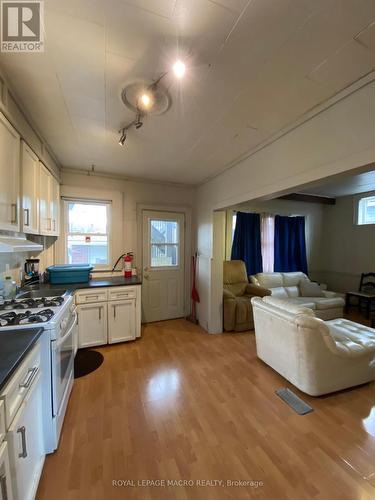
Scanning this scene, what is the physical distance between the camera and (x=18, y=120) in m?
1.65

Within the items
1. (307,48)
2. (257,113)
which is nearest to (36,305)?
(257,113)

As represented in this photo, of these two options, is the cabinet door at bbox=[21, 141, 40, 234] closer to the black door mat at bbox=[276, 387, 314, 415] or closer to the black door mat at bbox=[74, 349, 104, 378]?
the black door mat at bbox=[74, 349, 104, 378]

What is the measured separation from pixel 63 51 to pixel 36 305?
70.6 inches

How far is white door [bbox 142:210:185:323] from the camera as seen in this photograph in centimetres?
375

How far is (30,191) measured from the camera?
1.90 metres

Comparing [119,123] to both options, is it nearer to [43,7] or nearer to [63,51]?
[63,51]

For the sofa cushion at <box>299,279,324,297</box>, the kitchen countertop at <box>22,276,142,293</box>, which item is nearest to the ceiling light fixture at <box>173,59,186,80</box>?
the kitchen countertop at <box>22,276,142,293</box>

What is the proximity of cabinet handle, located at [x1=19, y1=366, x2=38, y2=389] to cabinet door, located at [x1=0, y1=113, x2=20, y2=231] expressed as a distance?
939 millimetres

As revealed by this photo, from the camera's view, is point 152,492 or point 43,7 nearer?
point 43,7

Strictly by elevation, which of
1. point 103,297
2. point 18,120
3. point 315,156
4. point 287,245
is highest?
point 18,120

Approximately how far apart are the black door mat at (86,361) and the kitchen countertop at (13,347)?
1354mm

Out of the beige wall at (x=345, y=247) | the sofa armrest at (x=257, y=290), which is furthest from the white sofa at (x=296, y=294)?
the beige wall at (x=345, y=247)

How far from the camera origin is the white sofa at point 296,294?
382 centimetres

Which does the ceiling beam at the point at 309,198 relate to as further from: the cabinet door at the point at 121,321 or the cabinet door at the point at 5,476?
the cabinet door at the point at 5,476
